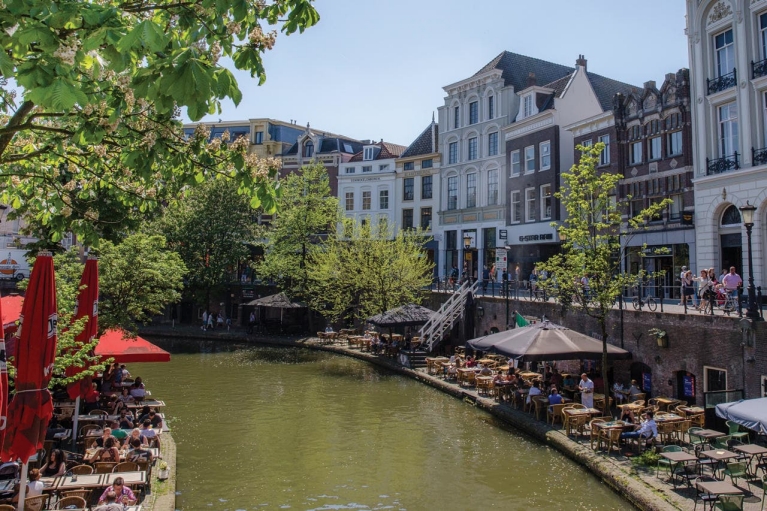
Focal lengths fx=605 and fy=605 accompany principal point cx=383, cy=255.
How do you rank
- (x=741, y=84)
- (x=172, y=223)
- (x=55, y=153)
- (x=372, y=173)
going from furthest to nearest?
(x=372, y=173), (x=172, y=223), (x=741, y=84), (x=55, y=153)

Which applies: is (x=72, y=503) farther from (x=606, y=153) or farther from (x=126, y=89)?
(x=606, y=153)

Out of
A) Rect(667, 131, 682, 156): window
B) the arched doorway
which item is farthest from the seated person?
Rect(667, 131, 682, 156): window

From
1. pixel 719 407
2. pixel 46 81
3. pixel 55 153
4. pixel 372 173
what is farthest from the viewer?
pixel 372 173

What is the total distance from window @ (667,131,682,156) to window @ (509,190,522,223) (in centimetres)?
1112

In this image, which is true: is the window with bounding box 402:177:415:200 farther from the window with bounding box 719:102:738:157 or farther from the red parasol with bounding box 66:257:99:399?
the red parasol with bounding box 66:257:99:399

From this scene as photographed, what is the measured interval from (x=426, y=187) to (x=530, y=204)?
11373 mm

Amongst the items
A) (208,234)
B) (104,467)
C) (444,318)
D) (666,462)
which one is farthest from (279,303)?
(666,462)

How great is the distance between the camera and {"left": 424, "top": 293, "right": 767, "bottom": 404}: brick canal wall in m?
14.8

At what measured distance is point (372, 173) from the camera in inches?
1924

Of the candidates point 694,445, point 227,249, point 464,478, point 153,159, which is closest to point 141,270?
point 464,478

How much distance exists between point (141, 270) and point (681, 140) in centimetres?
2252

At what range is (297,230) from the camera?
39.6m

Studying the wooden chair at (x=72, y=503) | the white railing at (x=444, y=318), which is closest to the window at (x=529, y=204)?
the white railing at (x=444, y=318)

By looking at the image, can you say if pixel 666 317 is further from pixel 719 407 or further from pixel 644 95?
pixel 644 95
